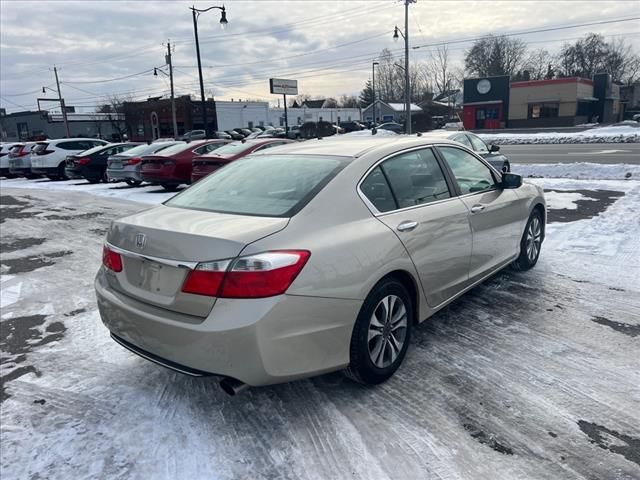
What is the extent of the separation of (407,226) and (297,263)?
1037 mm

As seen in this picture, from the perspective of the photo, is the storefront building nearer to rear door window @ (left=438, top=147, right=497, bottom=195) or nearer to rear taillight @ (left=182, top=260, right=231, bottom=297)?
rear door window @ (left=438, top=147, right=497, bottom=195)

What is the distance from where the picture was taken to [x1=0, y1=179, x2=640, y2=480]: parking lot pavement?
8.39 ft

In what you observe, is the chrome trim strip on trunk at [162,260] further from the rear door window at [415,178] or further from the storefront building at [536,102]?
the storefront building at [536,102]

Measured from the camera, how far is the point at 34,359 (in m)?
3.84

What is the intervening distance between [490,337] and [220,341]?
2.39 metres

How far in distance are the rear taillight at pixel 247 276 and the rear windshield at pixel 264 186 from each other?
1.38 ft

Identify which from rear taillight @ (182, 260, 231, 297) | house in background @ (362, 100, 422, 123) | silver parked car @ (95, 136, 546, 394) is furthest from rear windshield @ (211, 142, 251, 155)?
house in background @ (362, 100, 422, 123)

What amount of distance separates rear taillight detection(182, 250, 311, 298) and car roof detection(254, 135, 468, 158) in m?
1.22

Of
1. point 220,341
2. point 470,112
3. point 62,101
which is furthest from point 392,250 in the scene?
point 62,101

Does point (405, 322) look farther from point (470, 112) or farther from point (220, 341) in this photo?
point (470, 112)

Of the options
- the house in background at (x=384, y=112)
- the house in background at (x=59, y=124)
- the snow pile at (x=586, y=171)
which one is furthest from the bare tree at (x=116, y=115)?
the snow pile at (x=586, y=171)

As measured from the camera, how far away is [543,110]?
5134cm

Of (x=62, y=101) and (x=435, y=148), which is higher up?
(x=62, y=101)

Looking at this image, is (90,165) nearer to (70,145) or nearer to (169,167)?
(70,145)
